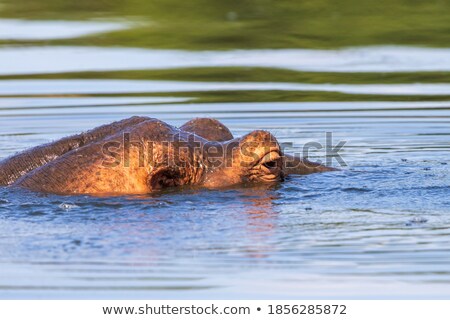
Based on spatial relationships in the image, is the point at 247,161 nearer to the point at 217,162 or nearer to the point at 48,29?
the point at 217,162

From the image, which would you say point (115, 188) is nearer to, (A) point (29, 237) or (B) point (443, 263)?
(A) point (29, 237)

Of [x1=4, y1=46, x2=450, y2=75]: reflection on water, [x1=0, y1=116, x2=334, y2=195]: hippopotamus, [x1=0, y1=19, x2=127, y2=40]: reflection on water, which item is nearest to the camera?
[x1=0, y1=116, x2=334, y2=195]: hippopotamus

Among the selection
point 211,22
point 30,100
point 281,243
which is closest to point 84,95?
point 30,100

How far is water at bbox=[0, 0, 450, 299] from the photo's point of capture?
23.5 feet

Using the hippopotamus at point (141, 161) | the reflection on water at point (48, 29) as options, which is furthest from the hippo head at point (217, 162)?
the reflection on water at point (48, 29)

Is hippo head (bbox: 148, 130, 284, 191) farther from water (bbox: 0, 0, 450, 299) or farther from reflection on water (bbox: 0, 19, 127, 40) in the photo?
reflection on water (bbox: 0, 19, 127, 40)

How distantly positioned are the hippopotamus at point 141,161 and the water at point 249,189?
16 cm

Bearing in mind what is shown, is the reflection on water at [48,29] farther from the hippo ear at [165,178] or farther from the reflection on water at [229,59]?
the hippo ear at [165,178]

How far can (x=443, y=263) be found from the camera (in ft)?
24.2

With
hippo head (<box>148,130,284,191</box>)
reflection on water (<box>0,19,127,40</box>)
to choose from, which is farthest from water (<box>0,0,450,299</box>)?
reflection on water (<box>0,19,127,40</box>)

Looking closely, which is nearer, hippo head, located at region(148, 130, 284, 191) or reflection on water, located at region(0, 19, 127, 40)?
hippo head, located at region(148, 130, 284, 191)

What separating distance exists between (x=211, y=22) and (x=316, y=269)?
14.0 meters

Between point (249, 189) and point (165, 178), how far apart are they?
74 centimetres

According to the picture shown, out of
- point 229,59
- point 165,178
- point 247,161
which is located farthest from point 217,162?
point 229,59
